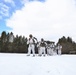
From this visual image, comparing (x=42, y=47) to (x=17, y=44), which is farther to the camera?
(x=17, y=44)

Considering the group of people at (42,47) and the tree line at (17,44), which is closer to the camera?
the group of people at (42,47)

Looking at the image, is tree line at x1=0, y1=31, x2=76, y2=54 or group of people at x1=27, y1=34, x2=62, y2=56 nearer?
group of people at x1=27, y1=34, x2=62, y2=56

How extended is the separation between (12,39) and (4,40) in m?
4.87
